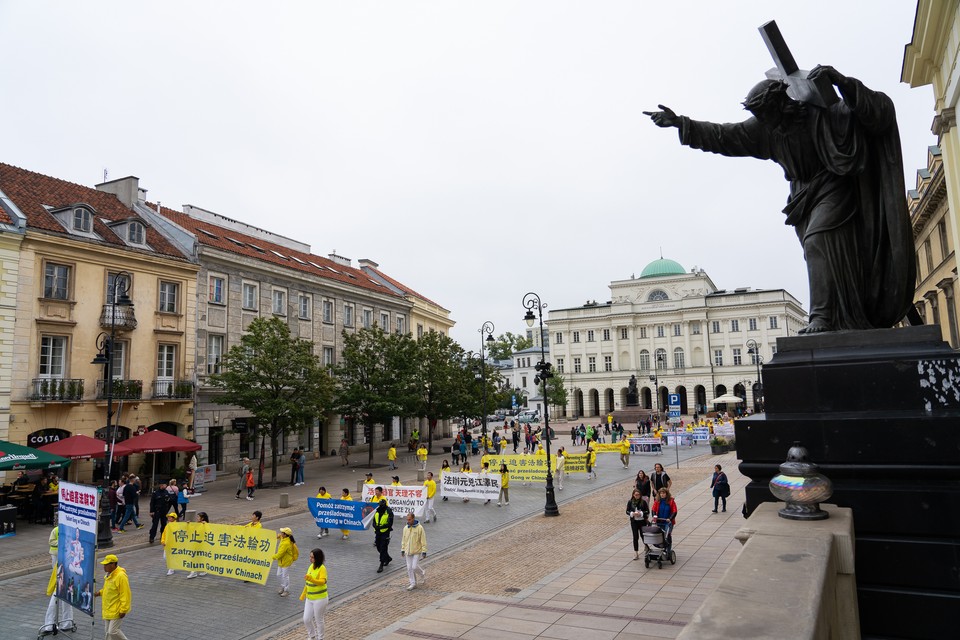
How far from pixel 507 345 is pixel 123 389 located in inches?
4073

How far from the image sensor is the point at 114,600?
9.10 meters

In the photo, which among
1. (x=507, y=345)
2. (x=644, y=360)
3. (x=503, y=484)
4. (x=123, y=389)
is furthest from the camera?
(x=507, y=345)

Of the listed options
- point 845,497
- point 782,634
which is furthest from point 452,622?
point 782,634

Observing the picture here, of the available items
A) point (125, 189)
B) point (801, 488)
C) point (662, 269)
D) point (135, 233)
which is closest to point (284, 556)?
point (801, 488)

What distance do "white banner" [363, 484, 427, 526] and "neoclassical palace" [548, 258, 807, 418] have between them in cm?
6772

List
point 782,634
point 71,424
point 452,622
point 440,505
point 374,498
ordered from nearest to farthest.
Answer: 1. point 782,634
2. point 452,622
3. point 374,498
4. point 440,505
5. point 71,424

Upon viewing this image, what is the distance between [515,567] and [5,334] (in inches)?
876

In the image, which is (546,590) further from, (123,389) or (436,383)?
(436,383)

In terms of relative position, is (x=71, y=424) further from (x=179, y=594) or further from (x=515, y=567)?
(x=515, y=567)

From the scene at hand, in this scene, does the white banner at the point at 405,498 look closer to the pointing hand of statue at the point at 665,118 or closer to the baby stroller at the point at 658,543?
the baby stroller at the point at 658,543

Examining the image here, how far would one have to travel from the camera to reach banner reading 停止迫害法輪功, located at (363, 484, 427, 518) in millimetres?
18547

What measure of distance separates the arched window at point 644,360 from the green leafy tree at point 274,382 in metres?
68.4

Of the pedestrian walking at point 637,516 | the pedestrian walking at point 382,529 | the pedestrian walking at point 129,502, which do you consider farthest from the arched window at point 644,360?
the pedestrian walking at point 382,529

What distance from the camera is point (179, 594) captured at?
12438 millimetres
